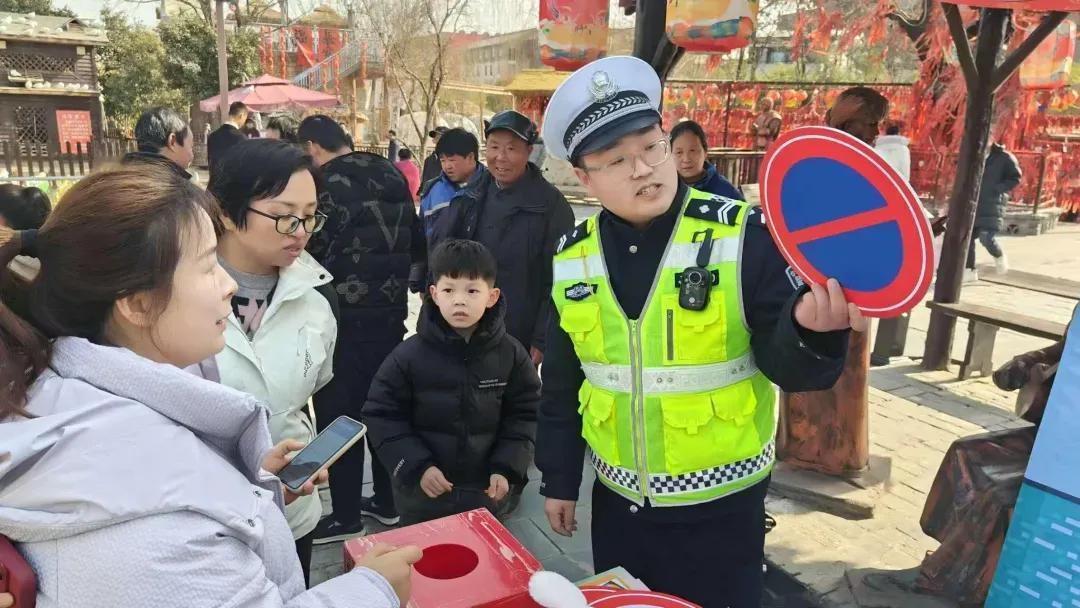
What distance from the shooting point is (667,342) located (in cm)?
167

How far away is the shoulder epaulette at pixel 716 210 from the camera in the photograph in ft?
5.56

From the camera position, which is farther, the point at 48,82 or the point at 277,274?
the point at 48,82

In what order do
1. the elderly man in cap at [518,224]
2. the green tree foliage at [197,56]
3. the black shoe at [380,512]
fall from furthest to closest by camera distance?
the green tree foliage at [197,56], the elderly man in cap at [518,224], the black shoe at [380,512]

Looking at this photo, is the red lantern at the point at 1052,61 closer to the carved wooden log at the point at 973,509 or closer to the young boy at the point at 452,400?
the carved wooden log at the point at 973,509

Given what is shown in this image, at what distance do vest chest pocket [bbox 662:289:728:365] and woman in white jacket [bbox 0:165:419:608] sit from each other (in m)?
0.79

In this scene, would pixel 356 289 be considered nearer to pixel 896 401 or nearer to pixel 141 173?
pixel 141 173

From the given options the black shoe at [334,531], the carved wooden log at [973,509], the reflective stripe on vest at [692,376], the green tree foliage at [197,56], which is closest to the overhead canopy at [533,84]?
the green tree foliage at [197,56]

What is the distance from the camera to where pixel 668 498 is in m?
1.73

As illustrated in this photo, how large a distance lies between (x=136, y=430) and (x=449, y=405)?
5.52 ft

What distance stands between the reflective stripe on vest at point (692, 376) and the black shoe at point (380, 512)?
2.10 m

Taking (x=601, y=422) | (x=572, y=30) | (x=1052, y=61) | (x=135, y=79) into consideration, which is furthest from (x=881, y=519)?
(x=135, y=79)

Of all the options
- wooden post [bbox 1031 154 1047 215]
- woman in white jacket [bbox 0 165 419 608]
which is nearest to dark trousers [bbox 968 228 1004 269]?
wooden post [bbox 1031 154 1047 215]

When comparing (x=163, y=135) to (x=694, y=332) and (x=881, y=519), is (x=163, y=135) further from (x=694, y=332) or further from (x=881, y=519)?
(x=881, y=519)

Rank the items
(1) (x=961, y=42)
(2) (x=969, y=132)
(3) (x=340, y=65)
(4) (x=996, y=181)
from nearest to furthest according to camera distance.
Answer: (1) (x=961, y=42) → (2) (x=969, y=132) → (4) (x=996, y=181) → (3) (x=340, y=65)
